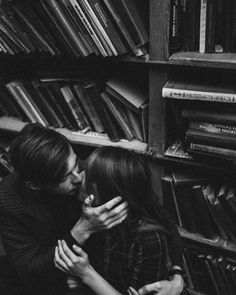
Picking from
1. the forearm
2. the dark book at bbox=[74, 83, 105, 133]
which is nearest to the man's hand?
the forearm

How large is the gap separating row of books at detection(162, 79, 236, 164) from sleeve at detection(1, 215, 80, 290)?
26.1 inches

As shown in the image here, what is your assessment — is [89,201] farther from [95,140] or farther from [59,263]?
[95,140]

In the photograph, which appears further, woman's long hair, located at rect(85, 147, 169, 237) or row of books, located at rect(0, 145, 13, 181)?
row of books, located at rect(0, 145, 13, 181)

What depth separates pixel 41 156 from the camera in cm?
122

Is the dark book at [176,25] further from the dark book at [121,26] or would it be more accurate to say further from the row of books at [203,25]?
the dark book at [121,26]

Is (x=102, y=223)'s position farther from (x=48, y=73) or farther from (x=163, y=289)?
(x=48, y=73)

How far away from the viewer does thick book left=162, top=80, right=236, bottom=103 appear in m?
1.18

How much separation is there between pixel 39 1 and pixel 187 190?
36.5 inches

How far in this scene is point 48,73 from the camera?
1.65 meters

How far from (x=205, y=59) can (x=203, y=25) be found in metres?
0.12

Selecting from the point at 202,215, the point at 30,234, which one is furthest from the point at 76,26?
the point at 202,215

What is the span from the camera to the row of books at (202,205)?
141 centimetres

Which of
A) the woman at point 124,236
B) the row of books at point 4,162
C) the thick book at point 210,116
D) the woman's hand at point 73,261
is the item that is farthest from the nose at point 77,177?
the row of books at point 4,162

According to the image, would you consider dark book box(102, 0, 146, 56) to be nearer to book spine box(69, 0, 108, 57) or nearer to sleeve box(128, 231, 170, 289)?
book spine box(69, 0, 108, 57)
